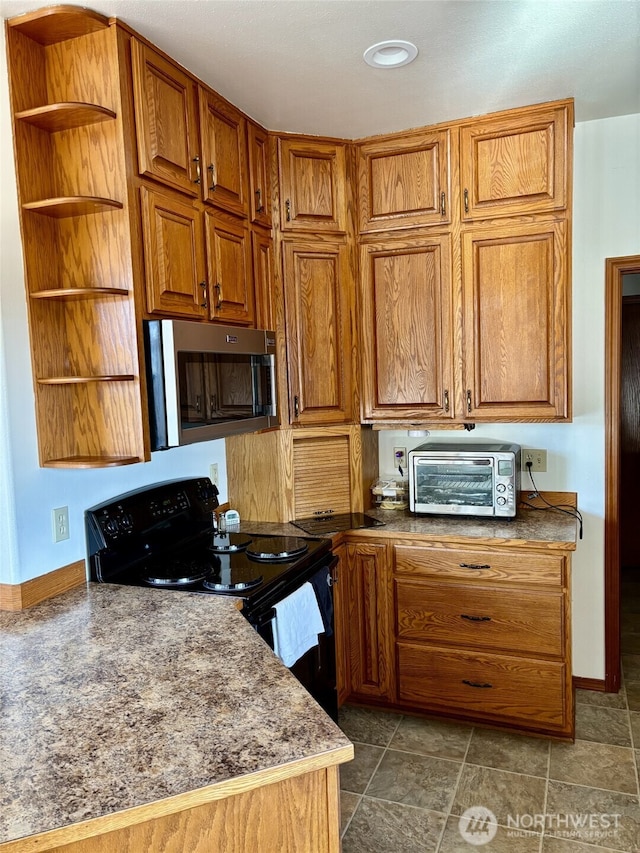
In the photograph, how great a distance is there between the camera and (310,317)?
8.93 feet

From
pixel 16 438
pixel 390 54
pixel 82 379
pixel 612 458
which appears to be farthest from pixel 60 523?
pixel 612 458

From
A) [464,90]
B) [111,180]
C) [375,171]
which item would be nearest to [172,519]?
[111,180]

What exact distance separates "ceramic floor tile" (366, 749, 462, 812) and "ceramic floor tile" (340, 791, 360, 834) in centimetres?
6

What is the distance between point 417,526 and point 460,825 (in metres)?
1.09

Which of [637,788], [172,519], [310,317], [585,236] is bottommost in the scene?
[637,788]

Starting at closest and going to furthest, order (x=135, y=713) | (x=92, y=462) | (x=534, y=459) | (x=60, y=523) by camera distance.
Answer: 1. (x=135, y=713)
2. (x=92, y=462)
3. (x=60, y=523)
4. (x=534, y=459)

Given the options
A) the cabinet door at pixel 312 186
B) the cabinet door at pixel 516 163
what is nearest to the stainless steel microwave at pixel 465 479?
the cabinet door at pixel 516 163

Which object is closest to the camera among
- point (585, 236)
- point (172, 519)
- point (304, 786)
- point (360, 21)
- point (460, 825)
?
point (304, 786)

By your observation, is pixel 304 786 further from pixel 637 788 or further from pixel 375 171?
pixel 375 171

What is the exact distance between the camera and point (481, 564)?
2504 millimetres

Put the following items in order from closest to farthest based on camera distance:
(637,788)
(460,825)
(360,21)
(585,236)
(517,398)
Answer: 1. (360,21)
2. (460,825)
3. (637,788)
4. (517,398)
5. (585,236)

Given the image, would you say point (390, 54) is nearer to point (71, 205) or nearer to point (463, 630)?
point (71, 205)

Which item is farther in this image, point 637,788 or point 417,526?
point 417,526

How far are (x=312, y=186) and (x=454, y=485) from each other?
4.75ft
